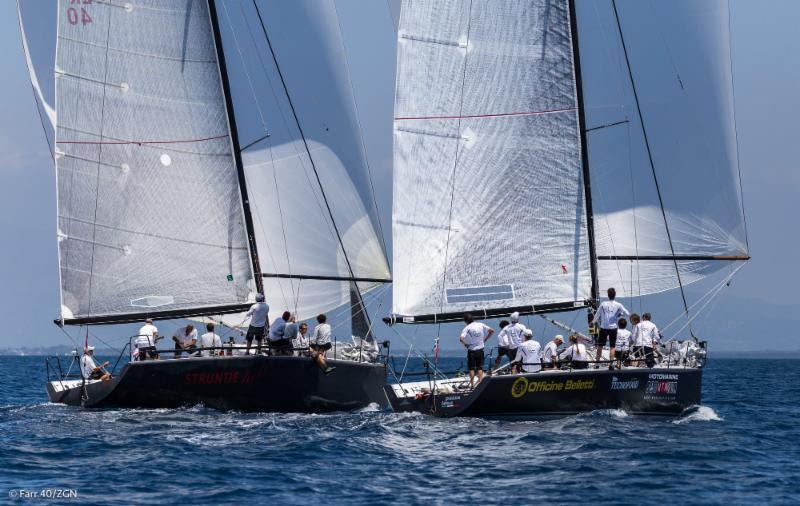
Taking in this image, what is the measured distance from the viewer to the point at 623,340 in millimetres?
25250

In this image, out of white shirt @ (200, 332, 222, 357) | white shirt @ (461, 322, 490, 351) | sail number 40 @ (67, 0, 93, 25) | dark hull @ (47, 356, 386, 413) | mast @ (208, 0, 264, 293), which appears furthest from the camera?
mast @ (208, 0, 264, 293)

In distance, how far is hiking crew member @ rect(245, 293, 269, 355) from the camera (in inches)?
1084

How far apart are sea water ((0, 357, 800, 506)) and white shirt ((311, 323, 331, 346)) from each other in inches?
62.7

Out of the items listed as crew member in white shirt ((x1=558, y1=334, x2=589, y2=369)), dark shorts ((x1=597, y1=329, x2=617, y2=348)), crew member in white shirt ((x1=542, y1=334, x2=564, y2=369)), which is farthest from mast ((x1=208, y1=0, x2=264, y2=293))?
dark shorts ((x1=597, y1=329, x2=617, y2=348))

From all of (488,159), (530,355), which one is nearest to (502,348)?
(530,355)

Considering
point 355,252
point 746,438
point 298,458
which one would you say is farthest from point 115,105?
point 746,438

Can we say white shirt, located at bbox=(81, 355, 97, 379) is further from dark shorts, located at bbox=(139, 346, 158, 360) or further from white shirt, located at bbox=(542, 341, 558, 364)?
white shirt, located at bbox=(542, 341, 558, 364)

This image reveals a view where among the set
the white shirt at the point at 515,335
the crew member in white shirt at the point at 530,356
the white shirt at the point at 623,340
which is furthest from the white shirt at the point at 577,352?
the white shirt at the point at 515,335

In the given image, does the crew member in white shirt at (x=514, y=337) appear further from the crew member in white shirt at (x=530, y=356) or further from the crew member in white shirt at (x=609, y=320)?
the crew member in white shirt at (x=609, y=320)

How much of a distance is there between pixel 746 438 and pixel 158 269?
13.6 metres

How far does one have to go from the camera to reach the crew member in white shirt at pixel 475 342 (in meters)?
25.4

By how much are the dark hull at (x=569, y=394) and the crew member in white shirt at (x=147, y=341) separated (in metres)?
6.71

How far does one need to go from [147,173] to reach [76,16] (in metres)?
3.92

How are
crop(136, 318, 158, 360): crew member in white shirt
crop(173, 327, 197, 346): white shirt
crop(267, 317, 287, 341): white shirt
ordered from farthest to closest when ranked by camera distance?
1. crop(173, 327, 197, 346): white shirt
2. crop(136, 318, 158, 360): crew member in white shirt
3. crop(267, 317, 287, 341): white shirt
